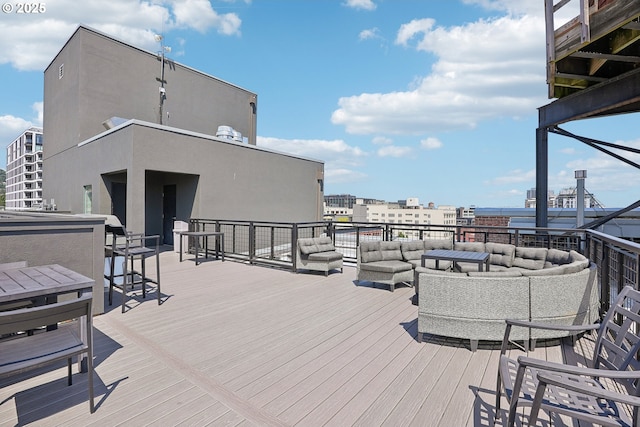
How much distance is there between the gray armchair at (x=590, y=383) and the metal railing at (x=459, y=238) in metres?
1.08

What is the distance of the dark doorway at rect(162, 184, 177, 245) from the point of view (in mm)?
11500

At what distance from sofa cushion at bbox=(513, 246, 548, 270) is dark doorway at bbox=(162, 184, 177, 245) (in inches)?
413

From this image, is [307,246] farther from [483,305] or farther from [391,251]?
[483,305]

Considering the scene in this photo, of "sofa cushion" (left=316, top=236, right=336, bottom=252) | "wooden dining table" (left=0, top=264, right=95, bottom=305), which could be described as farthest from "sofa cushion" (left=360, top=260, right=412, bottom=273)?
"wooden dining table" (left=0, top=264, right=95, bottom=305)

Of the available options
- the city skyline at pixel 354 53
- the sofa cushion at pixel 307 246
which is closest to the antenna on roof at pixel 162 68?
the city skyline at pixel 354 53

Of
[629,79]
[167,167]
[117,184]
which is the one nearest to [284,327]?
[629,79]

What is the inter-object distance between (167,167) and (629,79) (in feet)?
33.2

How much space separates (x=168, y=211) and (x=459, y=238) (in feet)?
32.7

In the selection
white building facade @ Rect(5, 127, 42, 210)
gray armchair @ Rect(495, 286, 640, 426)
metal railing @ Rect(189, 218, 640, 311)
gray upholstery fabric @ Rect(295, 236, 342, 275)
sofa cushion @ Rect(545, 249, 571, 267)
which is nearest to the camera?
gray armchair @ Rect(495, 286, 640, 426)

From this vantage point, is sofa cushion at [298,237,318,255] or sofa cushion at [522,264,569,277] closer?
sofa cushion at [522,264,569,277]

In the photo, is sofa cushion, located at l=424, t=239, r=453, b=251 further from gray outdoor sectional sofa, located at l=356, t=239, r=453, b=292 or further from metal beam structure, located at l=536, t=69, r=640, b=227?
metal beam structure, located at l=536, t=69, r=640, b=227

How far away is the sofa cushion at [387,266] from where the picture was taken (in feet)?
16.7

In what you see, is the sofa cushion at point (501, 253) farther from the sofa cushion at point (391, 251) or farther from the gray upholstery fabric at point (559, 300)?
the gray upholstery fabric at point (559, 300)

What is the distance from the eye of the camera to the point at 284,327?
3.58 m
